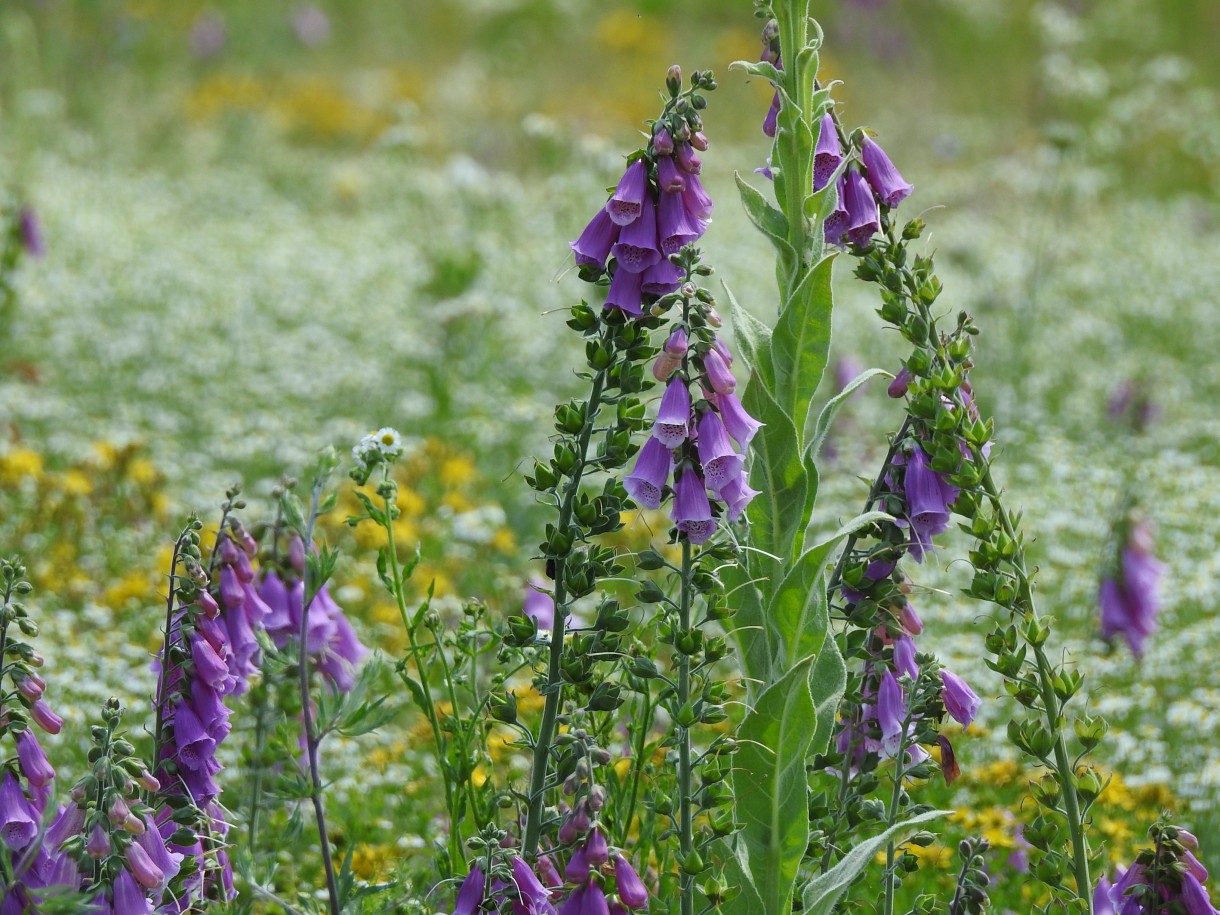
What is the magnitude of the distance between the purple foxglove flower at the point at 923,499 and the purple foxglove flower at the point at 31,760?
1.51 metres

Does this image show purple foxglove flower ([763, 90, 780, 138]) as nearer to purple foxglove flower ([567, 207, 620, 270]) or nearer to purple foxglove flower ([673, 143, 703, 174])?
purple foxglove flower ([673, 143, 703, 174])

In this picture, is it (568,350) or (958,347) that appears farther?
(568,350)

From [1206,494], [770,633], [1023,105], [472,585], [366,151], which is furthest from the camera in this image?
[1023,105]

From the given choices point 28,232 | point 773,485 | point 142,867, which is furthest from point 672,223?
point 28,232

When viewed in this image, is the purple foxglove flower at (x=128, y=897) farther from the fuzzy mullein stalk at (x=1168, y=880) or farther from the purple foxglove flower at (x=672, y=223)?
the fuzzy mullein stalk at (x=1168, y=880)

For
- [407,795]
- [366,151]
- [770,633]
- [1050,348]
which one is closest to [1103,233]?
[1050,348]

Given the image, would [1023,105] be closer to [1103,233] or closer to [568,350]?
[1103,233]

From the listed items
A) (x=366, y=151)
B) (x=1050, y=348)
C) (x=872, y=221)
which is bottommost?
(x=872, y=221)

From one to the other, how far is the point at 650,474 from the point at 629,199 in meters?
0.44

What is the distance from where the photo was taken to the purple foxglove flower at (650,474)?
217 centimetres

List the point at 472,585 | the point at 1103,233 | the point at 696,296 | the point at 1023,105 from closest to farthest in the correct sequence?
the point at 696,296, the point at 472,585, the point at 1103,233, the point at 1023,105

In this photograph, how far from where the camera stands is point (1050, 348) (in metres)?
9.07

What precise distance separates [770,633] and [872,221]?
73cm

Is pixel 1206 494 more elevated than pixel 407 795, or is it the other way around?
pixel 1206 494
